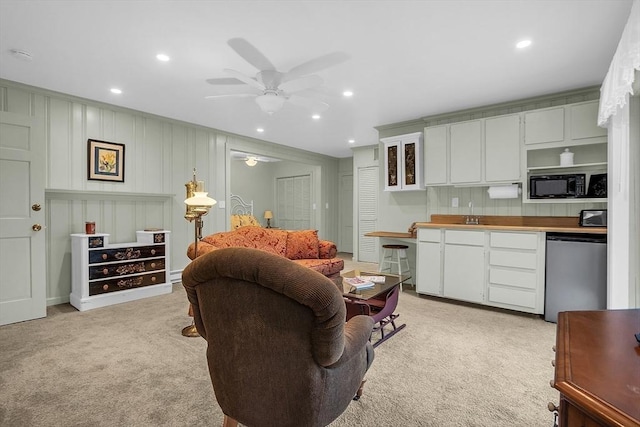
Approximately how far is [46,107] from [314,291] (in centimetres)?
430

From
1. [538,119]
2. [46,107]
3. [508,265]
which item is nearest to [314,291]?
[508,265]

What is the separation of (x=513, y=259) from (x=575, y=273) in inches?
20.9

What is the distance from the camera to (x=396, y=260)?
4.86 metres

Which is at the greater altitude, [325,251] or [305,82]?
[305,82]

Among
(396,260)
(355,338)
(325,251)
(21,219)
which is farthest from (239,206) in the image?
(355,338)

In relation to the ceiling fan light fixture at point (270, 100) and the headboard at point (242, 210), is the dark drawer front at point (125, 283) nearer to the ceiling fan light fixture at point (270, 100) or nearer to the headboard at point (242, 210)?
the ceiling fan light fixture at point (270, 100)

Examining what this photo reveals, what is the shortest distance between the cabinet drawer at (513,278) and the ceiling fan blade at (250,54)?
3.19 m

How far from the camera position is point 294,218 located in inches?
339

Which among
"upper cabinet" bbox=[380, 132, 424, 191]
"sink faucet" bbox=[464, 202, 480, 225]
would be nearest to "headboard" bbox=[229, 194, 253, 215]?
"upper cabinet" bbox=[380, 132, 424, 191]

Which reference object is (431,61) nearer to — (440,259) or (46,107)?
(440,259)

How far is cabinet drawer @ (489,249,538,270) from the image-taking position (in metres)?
3.35

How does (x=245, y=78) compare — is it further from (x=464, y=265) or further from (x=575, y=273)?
(x=575, y=273)

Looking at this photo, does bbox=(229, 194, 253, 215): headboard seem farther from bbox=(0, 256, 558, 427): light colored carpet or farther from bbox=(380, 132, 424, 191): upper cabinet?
bbox=(0, 256, 558, 427): light colored carpet

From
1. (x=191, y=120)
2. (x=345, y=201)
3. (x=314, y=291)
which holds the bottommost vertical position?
(x=314, y=291)
